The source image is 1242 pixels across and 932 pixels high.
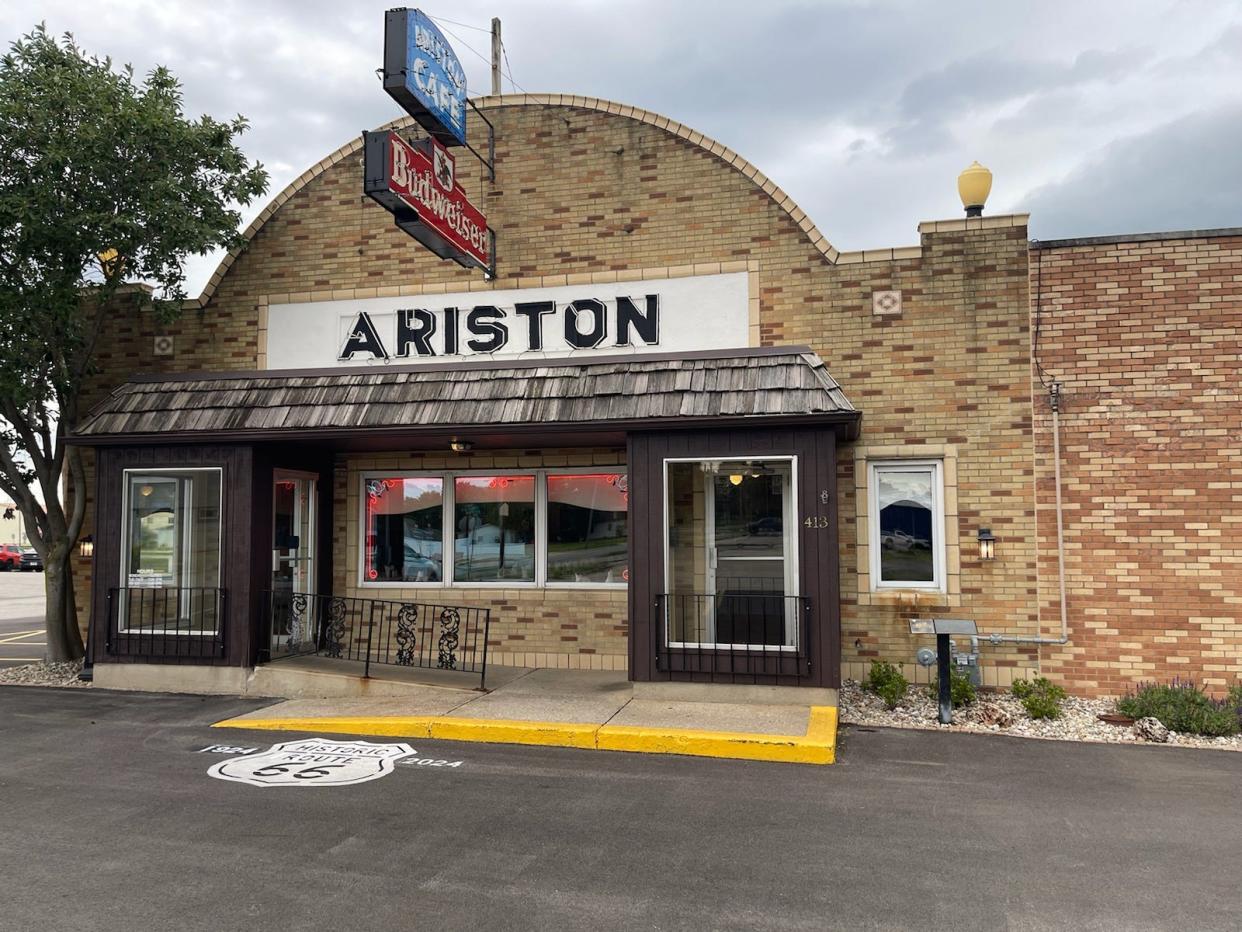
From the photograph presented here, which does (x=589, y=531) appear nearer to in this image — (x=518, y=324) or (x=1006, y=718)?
(x=518, y=324)

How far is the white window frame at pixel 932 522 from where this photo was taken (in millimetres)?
9484

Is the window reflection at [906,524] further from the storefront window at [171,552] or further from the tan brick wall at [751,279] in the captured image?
the storefront window at [171,552]

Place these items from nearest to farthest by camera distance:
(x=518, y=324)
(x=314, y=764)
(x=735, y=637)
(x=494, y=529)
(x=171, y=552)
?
(x=314, y=764), (x=735, y=637), (x=171, y=552), (x=518, y=324), (x=494, y=529)

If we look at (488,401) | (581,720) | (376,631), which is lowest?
(581,720)

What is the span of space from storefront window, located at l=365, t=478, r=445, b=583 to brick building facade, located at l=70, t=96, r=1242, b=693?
0.53 m

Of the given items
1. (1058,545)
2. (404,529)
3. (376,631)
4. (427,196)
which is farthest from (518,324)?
(1058,545)

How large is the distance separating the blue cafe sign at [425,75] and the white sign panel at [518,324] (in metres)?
1.98

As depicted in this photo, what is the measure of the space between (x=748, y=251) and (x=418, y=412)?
414 centimetres

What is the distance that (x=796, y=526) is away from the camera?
27.9 ft


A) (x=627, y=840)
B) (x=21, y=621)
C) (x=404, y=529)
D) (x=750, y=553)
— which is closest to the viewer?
(x=627, y=840)

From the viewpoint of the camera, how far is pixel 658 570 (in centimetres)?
864

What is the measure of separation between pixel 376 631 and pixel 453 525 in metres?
1.63

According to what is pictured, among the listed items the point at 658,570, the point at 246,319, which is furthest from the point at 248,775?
the point at 246,319

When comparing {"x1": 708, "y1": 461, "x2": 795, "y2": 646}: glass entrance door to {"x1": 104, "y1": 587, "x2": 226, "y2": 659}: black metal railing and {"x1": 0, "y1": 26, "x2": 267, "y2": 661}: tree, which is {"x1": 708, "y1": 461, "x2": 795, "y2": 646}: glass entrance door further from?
{"x1": 0, "y1": 26, "x2": 267, "y2": 661}: tree
